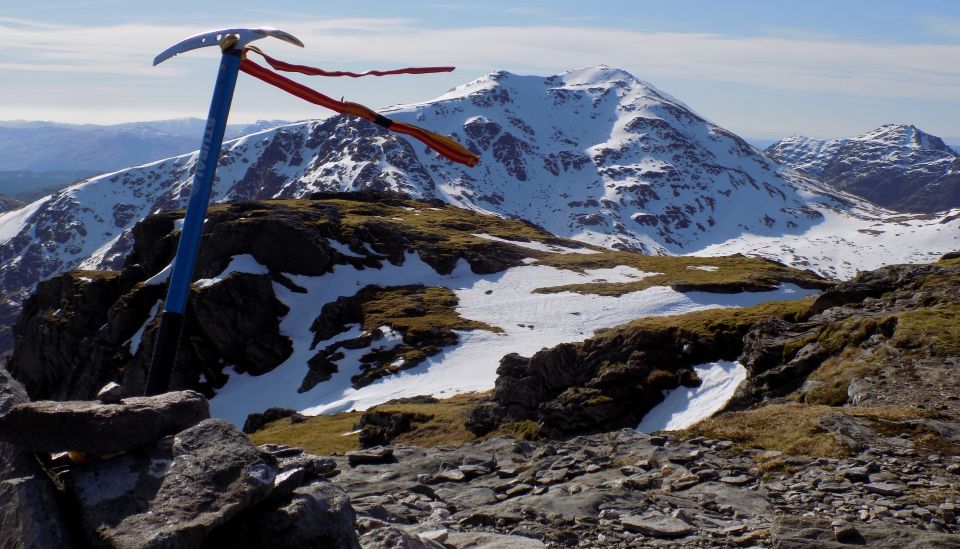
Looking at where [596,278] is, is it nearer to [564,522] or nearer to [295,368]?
[295,368]

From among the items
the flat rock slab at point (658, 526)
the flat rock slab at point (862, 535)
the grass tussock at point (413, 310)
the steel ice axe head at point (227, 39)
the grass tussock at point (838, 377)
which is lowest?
the grass tussock at point (413, 310)

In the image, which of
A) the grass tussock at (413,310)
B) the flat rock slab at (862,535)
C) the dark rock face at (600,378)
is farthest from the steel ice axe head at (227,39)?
the grass tussock at (413,310)

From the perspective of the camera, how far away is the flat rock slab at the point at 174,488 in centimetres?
848

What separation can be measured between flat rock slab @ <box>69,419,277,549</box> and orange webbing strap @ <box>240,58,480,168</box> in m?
7.44

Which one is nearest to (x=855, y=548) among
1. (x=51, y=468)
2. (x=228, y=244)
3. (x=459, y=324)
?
(x=51, y=468)

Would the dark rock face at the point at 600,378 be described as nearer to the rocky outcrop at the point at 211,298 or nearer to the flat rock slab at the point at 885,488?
the flat rock slab at the point at 885,488

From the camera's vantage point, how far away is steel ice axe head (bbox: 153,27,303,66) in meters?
13.6

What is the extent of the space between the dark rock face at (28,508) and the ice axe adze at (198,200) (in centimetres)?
416

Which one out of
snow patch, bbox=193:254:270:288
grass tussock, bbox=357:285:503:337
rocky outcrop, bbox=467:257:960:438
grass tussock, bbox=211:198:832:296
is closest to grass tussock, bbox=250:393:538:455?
→ rocky outcrop, bbox=467:257:960:438

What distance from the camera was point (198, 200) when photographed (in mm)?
13094

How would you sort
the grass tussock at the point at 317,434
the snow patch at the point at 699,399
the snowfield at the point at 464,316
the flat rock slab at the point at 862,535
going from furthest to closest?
the snowfield at the point at 464,316 < the grass tussock at the point at 317,434 < the snow patch at the point at 699,399 < the flat rock slab at the point at 862,535

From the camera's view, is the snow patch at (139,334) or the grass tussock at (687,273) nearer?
the snow patch at (139,334)

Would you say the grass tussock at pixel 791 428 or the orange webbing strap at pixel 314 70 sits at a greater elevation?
the orange webbing strap at pixel 314 70

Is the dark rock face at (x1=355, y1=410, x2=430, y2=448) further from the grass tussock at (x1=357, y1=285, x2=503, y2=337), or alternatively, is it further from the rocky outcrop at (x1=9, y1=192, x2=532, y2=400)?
the grass tussock at (x1=357, y1=285, x2=503, y2=337)
